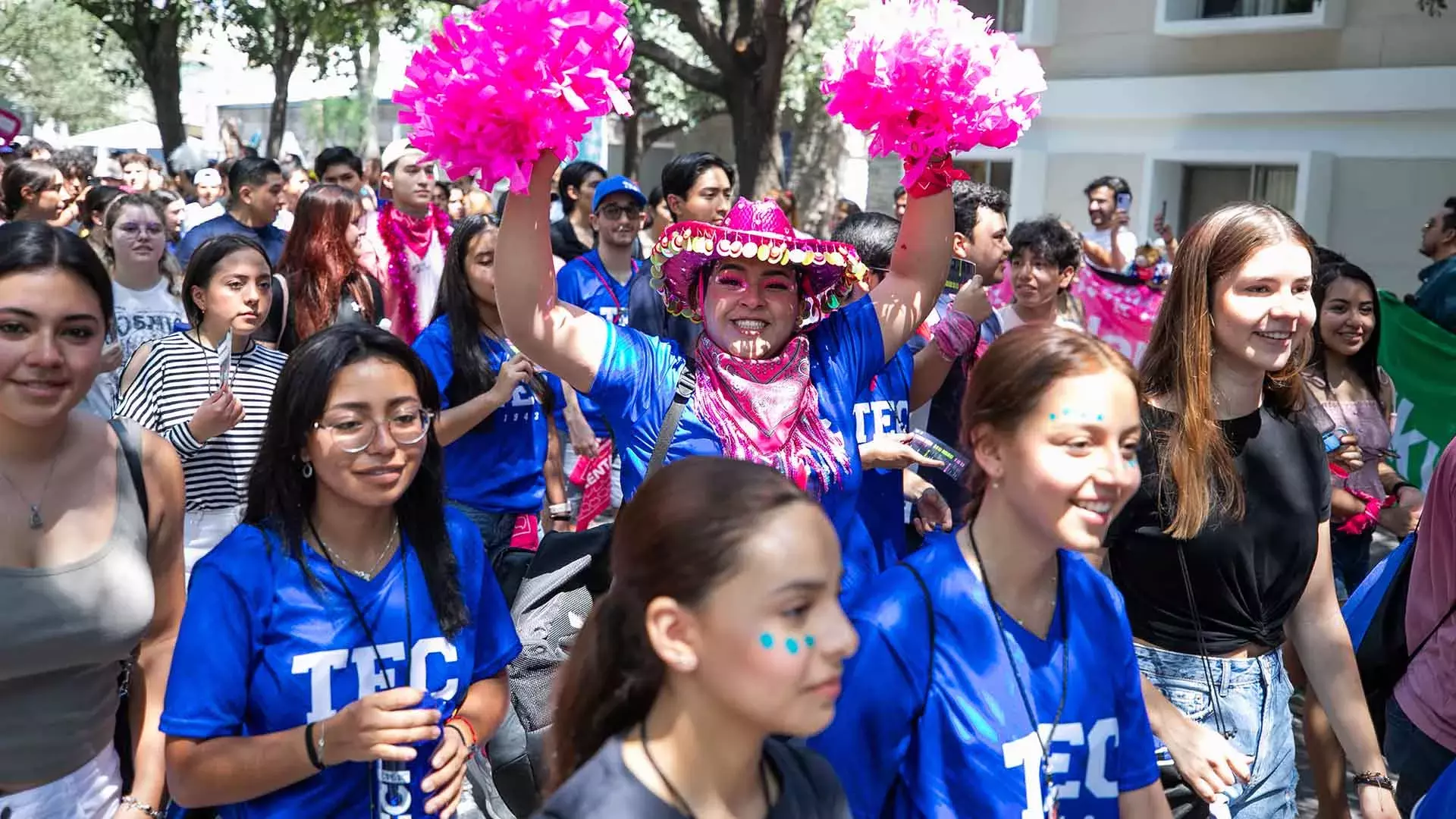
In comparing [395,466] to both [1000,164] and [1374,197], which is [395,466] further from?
[1000,164]

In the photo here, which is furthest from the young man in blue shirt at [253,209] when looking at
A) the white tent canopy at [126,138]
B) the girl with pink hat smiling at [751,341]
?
the white tent canopy at [126,138]

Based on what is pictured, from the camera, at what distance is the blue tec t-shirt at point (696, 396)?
333cm

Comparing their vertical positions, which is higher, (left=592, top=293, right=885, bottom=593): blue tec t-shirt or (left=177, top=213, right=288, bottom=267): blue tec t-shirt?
(left=177, top=213, right=288, bottom=267): blue tec t-shirt

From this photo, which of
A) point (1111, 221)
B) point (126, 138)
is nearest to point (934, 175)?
point (1111, 221)

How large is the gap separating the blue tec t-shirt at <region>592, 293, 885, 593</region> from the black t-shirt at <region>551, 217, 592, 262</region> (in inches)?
217

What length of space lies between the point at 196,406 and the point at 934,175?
2.49 meters

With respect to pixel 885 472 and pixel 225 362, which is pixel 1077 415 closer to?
pixel 885 472

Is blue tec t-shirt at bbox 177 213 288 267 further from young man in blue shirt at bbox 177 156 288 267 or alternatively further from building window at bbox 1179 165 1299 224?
building window at bbox 1179 165 1299 224

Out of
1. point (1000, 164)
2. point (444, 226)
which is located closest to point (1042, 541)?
point (444, 226)

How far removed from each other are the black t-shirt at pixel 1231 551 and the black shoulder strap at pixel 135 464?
6.74 ft

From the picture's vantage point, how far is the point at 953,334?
4504mm

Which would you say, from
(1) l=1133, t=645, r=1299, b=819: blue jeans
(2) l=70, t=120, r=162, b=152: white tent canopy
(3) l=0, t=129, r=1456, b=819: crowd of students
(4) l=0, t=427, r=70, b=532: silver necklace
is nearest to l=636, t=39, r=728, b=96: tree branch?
(3) l=0, t=129, r=1456, b=819: crowd of students

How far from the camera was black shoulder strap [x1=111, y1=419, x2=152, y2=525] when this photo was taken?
2.74 metres

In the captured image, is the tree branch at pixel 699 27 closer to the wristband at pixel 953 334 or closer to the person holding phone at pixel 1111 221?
the person holding phone at pixel 1111 221
